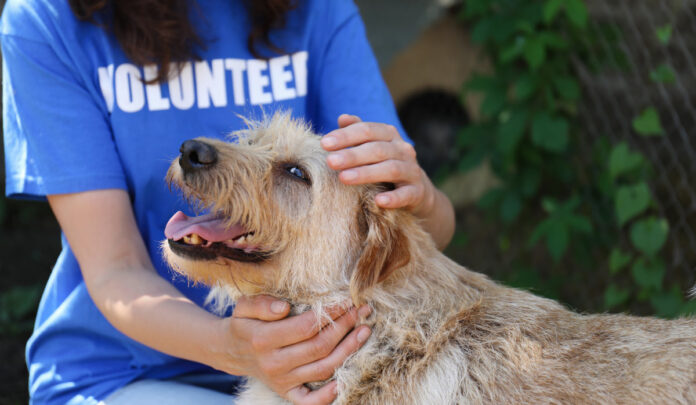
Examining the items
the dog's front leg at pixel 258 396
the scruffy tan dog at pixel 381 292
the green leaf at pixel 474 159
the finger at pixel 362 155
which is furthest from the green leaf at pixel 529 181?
the dog's front leg at pixel 258 396

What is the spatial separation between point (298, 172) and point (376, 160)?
262 mm

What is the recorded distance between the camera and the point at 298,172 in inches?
82.5

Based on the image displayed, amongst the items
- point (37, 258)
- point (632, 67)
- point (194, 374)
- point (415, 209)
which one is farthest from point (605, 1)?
point (37, 258)

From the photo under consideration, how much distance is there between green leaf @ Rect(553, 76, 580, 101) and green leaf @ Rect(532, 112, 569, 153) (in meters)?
0.14

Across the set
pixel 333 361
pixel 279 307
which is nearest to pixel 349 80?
pixel 279 307

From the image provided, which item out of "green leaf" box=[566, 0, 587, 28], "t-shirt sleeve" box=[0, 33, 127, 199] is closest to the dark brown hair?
"t-shirt sleeve" box=[0, 33, 127, 199]

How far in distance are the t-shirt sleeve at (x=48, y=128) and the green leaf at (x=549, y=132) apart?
243 centimetres

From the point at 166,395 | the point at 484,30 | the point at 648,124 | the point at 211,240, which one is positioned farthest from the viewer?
the point at 484,30

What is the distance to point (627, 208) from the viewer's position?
315cm

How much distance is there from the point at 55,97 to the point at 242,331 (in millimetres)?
1007

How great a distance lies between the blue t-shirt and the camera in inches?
85.9

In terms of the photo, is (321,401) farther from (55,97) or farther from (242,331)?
(55,97)

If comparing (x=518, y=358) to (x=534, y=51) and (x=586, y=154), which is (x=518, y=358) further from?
(x=586, y=154)

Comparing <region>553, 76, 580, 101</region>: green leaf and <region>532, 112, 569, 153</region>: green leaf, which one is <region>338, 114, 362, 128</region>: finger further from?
<region>553, 76, 580, 101</region>: green leaf
